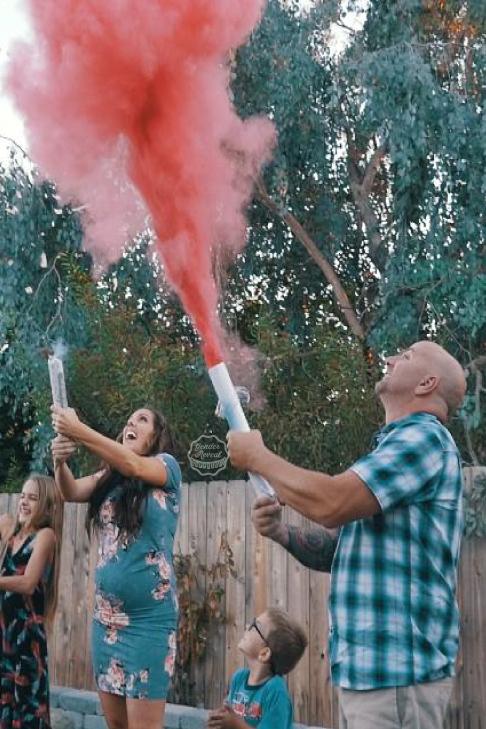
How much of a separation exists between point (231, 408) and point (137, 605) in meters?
2.05

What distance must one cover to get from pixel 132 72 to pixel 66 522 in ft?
19.6

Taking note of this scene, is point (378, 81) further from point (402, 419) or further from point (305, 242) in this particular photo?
point (402, 419)

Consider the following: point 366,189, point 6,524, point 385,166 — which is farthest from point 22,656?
point 385,166

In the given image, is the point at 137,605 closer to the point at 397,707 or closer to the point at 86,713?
the point at 397,707

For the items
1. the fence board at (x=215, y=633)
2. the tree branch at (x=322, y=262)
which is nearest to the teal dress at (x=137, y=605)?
the fence board at (x=215, y=633)

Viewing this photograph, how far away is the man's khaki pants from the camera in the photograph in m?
2.95

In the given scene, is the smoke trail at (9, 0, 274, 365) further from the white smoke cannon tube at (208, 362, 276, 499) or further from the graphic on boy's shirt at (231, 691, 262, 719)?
the graphic on boy's shirt at (231, 691, 262, 719)

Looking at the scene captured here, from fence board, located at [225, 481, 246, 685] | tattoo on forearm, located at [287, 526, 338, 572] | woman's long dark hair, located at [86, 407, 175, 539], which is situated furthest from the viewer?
fence board, located at [225, 481, 246, 685]

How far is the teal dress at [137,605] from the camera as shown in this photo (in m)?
4.86

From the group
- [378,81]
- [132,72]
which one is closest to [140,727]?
[132,72]

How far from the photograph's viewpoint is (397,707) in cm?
295

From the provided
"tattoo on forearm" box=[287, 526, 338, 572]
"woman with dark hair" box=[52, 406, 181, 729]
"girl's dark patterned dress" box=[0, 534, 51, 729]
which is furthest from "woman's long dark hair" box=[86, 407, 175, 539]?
"tattoo on forearm" box=[287, 526, 338, 572]

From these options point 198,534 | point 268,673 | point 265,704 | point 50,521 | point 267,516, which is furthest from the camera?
point 198,534

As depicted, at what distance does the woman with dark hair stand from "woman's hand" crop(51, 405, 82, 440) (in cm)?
25
